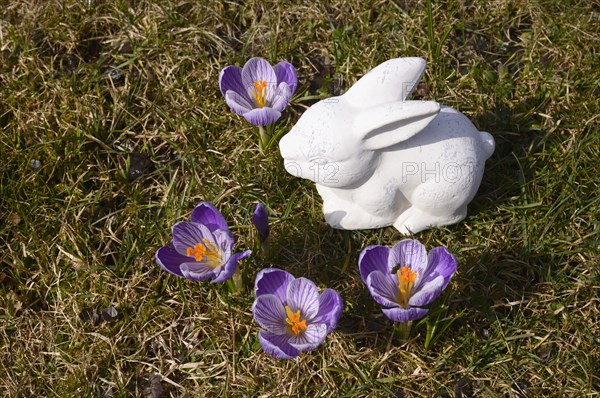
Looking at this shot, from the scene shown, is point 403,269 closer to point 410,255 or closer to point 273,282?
point 410,255

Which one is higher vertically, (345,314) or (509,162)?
(509,162)

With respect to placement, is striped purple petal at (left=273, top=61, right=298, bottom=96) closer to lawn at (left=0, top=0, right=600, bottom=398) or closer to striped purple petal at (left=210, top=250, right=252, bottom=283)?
lawn at (left=0, top=0, right=600, bottom=398)

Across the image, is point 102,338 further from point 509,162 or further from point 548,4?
point 548,4

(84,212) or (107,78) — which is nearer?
(84,212)

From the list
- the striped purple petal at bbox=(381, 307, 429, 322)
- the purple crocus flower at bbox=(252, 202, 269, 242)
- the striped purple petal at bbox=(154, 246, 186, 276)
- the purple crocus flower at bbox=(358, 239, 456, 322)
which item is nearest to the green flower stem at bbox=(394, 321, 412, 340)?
the purple crocus flower at bbox=(358, 239, 456, 322)

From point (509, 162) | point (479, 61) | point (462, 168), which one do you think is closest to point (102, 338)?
point (462, 168)

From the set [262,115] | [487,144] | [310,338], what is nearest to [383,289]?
[310,338]
